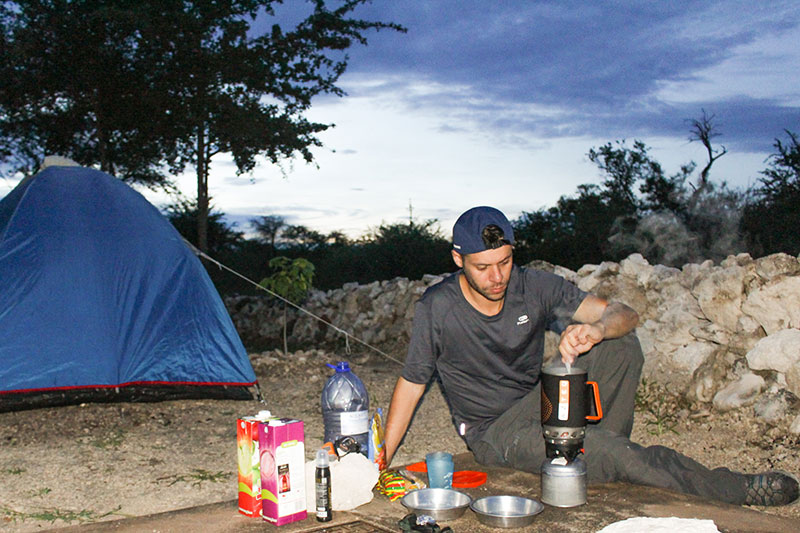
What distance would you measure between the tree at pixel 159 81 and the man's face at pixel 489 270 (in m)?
13.9

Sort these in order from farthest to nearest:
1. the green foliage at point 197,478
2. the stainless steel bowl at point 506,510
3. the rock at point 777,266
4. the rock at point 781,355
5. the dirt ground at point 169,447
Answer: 1. the rock at point 777,266
2. the rock at point 781,355
3. the green foliage at point 197,478
4. the dirt ground at point 169,447
5. the stainless steel bowl at point 506,510

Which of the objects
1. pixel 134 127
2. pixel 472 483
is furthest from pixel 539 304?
pixel 134 127

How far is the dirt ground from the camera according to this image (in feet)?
12.8

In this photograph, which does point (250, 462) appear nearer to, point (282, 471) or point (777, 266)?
point (282, 471)

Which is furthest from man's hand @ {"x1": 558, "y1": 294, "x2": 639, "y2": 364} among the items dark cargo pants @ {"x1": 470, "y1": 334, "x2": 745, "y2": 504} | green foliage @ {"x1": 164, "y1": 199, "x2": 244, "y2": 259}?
green foliage @ {"x1": 164, "y1": 199, "x2": 244, "y2": 259}

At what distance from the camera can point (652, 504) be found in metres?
2.54

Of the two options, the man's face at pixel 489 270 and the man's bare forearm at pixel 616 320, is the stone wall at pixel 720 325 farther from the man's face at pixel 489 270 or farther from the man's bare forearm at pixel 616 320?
the man's face at pixel 489 270

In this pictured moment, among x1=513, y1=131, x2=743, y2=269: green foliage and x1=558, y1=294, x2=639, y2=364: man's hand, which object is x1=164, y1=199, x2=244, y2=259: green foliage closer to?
x1=513, y1=131, x2=743, y2=269: green foliage

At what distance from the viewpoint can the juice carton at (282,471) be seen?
236 centimetres

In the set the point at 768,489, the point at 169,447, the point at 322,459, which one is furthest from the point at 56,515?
the point at 768,489

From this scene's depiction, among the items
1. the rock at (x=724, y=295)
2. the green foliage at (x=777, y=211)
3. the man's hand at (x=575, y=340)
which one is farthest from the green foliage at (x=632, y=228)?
the man's hand at (x=575, y=340)

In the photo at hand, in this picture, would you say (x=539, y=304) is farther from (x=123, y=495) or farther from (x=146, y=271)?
(x=146, y=271)

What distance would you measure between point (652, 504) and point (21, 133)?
18.0 meters

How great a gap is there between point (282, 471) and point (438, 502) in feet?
1.90
